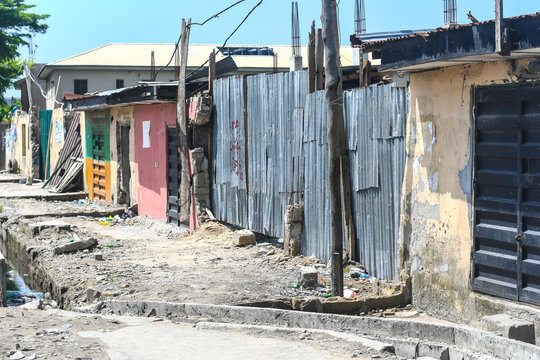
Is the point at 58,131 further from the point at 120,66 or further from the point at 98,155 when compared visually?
the point at 120,66

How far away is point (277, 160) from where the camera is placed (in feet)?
39.9

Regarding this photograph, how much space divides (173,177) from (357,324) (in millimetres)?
9966

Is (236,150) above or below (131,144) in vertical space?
below

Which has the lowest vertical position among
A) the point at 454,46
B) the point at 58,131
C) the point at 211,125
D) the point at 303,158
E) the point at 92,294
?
the point at 92,294

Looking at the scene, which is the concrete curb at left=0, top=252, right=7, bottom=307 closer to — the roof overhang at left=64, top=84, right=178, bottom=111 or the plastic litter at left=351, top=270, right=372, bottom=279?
the plastic litter at left=351, top=270, right=372, bottom=279

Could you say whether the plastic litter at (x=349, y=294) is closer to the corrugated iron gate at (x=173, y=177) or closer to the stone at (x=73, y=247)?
the stone at (x=73, y=247)

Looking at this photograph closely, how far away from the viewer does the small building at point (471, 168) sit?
7.07 metres

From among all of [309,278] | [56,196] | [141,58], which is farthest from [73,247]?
[141,58]

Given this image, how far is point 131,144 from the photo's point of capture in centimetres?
1938

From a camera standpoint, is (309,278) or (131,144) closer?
(309,278)

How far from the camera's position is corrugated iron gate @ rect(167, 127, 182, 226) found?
53.1 feet

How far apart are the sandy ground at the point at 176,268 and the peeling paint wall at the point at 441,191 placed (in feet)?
3.72

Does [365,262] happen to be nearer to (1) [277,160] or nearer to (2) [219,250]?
(1) [277,160]

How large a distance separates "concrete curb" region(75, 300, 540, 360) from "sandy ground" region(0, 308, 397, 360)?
1.43ft
